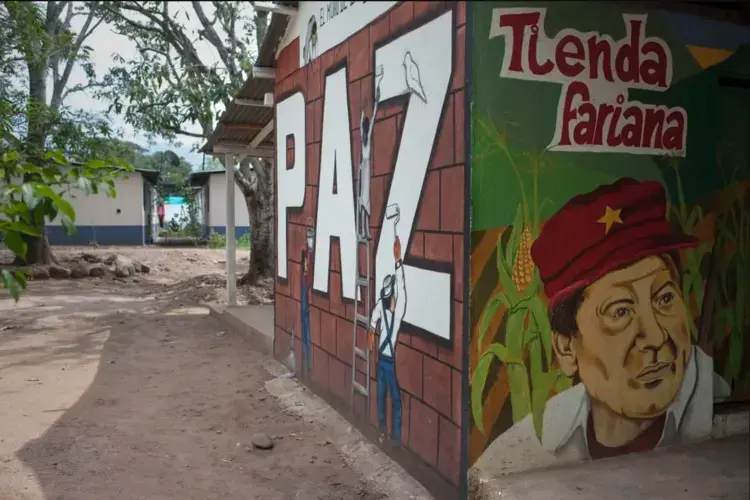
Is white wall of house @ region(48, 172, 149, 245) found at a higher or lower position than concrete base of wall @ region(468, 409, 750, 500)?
higher

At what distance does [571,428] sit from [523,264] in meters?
0.99

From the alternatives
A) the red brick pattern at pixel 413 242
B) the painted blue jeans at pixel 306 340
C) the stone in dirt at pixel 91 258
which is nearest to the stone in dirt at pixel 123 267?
the stone in dirt at pixel 91 258

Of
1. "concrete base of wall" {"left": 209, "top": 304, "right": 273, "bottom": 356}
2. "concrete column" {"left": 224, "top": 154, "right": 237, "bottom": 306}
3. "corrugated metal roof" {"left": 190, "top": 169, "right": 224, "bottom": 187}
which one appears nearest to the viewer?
"concrete base of wall" {"left": 209, "top": 304, "right": 273, "bottom": 356}

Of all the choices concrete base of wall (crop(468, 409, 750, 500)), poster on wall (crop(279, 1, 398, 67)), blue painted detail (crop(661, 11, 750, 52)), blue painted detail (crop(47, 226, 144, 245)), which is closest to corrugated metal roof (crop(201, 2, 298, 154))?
poster on wall (crop(279, 1, 398, 67))

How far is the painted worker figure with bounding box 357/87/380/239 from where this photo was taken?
4.54 meters

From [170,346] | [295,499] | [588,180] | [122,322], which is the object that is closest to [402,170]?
[588,180]

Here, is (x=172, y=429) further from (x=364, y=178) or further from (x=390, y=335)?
(x=364, y=178)

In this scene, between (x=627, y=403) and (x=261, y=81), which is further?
(x=261, y=81)

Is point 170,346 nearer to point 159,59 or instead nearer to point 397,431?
point 397,431

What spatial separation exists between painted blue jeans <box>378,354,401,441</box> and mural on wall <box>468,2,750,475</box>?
2.87ft

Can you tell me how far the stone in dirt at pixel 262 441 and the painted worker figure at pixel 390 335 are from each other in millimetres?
936

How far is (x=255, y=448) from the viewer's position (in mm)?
4789

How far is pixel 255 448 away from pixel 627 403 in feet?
8.74

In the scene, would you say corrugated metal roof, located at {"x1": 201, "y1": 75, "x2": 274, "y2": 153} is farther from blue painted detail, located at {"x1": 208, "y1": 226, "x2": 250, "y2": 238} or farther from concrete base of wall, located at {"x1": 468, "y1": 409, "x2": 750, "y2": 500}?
blue painted detail, located at {"x1": 208, "y1": 226, "x2": 250, "y2": 238}
